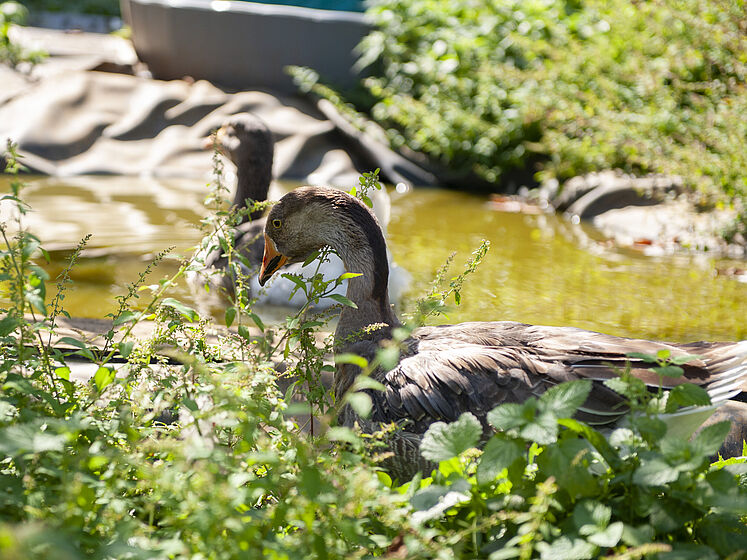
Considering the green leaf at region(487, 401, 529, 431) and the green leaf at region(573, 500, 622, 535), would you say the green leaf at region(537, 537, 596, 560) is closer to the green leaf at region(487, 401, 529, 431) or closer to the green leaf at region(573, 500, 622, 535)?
the green leaf at region(573, 500, 622, 535)

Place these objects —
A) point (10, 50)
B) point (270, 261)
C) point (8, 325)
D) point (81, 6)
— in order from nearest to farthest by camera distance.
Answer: point (8, 325) < point (270, 261) < point (10, 50) < point (81, 6)

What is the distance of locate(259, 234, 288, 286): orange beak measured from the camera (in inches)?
153

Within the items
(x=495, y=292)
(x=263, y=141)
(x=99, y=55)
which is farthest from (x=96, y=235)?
(x=99, y=55)

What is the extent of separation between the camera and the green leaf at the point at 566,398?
1.93 m

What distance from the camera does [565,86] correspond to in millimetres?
9125

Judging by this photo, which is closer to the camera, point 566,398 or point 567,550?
point 567,550

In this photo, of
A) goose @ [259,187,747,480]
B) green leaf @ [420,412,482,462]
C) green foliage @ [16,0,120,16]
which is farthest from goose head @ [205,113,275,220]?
green foliage @ [16,0,120,16]

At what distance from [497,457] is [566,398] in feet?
0.74

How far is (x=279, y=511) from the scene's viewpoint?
1.74 meters

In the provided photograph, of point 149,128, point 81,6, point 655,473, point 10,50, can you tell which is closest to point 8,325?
point 655,473

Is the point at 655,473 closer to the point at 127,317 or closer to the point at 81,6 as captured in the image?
the point at 127,317

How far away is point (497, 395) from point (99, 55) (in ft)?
38.1

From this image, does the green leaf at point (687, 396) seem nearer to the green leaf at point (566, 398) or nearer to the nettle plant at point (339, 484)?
the nettle plant at point (339, 484)

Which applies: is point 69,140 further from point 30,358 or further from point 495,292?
point 30,358
